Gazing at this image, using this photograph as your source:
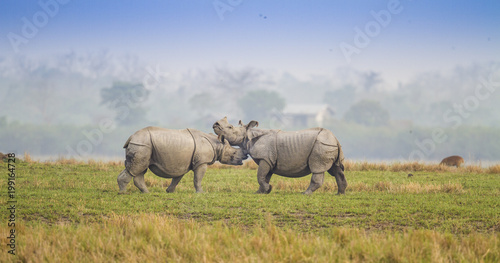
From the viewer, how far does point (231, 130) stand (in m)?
15.1

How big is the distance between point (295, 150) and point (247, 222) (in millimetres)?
3789

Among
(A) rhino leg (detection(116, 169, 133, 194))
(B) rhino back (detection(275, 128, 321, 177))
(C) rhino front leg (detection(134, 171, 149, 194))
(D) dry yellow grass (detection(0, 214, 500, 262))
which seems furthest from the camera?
(C) rhino front leg (detection(134, 171, 149, 194))

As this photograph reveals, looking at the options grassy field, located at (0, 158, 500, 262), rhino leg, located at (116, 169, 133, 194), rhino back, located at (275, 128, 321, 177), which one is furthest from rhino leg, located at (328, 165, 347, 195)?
rhino leg, located at (116, 169, 133, 194)

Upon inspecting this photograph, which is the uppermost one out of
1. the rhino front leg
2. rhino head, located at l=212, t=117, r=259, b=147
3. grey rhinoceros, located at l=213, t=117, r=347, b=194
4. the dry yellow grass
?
rhino head, located at l=212, t=117, r=259, b=147

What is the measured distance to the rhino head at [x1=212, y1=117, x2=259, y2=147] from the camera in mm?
15078

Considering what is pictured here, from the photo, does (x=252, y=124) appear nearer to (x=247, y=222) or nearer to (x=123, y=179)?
(x=123, y=179)

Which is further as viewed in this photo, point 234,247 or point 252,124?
point 252,124

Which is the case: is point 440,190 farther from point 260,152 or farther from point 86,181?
point 86,181

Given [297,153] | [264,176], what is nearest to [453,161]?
[297,153]

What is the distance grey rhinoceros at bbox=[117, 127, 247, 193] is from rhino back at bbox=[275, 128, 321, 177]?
5.00 ft

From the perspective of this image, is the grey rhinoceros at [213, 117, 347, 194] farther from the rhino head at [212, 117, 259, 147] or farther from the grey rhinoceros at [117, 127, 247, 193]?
the grey rhinoceros at [117, 127, 247, 193]

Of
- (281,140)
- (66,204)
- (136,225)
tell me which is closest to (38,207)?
(66,204)

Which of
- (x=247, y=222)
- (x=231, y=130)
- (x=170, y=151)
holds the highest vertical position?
(x=231, y=130)

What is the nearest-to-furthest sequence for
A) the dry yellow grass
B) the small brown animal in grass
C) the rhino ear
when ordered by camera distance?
the dry yellow grass, the rhino ear, the small brown animal in grass
